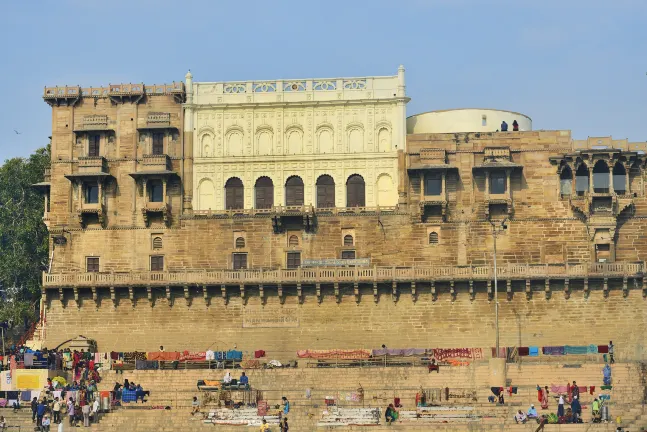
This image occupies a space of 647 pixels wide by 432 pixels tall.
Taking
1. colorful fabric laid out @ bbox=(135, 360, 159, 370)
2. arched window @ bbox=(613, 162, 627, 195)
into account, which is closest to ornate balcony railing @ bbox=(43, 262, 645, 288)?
arched window @ bbox=(613, 162, 627, 195)

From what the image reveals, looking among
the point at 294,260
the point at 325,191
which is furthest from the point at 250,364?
the point at 325,191

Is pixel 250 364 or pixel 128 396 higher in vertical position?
pixel 250 364

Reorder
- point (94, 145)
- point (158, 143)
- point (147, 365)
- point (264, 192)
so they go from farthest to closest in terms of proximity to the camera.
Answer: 1. point (94, 145)
2. point (158, 143)
3. point (264, 192)
4. point (147, 365)

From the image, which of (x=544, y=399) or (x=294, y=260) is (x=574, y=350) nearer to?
(x=544, y=399)

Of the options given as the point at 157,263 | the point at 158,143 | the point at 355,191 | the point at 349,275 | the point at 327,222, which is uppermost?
the point at 158,143

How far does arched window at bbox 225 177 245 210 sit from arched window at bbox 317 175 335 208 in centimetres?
438

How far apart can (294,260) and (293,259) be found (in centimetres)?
8

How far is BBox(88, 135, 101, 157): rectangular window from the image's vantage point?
233ft

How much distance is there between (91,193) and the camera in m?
70.6

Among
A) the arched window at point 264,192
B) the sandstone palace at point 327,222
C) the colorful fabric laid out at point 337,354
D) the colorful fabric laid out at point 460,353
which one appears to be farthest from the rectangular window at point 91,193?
the colorful fabric laid out at point 460,353

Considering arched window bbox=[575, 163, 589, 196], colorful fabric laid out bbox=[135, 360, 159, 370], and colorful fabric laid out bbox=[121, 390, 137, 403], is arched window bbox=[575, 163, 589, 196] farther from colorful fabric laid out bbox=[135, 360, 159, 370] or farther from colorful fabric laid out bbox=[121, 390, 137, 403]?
colorful fabric laid out bbox=[121, 390, 137, 403]

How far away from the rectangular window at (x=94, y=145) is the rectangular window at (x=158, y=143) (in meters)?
3.33

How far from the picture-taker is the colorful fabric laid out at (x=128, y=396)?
186 ft

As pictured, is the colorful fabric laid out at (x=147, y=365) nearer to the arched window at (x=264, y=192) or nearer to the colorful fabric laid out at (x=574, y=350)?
the arched window at (x=264, y=192)
